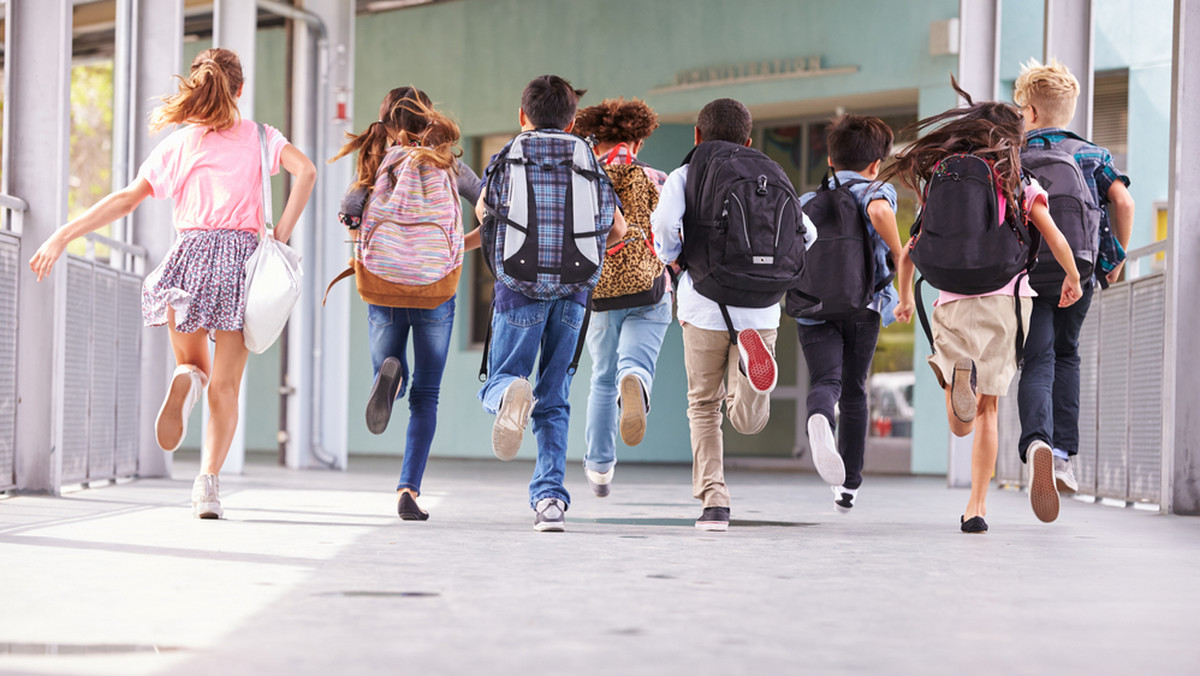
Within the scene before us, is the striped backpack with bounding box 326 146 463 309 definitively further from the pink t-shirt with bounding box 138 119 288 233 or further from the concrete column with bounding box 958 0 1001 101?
the concrete column with bounding box 958 0 1001 101

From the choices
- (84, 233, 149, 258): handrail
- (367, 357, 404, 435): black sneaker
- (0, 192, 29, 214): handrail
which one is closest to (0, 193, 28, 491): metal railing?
(0, 192, 29, 214): handrail

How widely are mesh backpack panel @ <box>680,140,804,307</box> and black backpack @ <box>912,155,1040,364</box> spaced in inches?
20.7

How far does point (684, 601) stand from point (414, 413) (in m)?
2.53

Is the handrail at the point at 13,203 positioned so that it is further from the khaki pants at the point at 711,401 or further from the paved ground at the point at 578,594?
the khaki pants at the point at 711,401

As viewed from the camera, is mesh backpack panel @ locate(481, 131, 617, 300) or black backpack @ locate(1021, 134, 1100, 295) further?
black backpack @ locate(1021, 134, 1100, 295)

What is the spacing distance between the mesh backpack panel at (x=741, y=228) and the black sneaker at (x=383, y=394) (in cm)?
125

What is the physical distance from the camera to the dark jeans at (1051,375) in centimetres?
527

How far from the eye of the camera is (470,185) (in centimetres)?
538

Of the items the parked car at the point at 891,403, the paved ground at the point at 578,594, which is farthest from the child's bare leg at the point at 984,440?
the parked car at the point at 891,403

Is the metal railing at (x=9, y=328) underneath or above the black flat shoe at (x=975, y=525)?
above

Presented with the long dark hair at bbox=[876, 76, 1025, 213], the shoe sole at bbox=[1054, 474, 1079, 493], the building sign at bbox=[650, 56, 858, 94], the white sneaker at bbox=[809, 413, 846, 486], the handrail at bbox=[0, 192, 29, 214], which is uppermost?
the building sign at bbox=[650, 56, 858, 94]

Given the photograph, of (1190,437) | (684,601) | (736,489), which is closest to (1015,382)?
(736,489)

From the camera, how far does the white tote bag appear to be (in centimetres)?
519

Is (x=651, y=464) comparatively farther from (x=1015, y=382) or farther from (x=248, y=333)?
(x=248, y=333)
